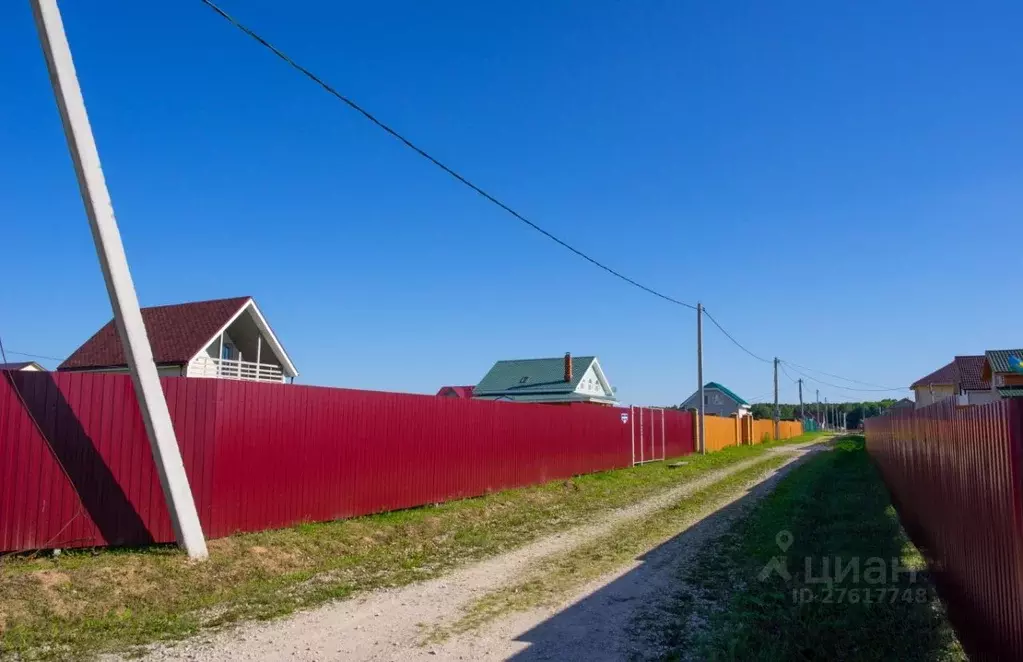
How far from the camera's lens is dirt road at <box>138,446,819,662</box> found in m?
5.09

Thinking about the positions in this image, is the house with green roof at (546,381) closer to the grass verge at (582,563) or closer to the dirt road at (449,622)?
the grass verge at (582,563)

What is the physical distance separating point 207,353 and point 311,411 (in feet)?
53.8

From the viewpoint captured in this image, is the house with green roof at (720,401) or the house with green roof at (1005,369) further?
the house with green roof at (720,401)

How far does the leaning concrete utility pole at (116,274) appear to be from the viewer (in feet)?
23.5

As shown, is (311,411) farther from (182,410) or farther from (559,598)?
(559,598)

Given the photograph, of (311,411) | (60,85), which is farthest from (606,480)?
(60,85)

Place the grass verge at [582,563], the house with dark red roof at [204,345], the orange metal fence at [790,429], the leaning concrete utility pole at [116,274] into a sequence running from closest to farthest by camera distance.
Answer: the grass verge at [582,563], the leaning concrete utility pole at [116,274], the house with dark red roof at [204,345], the orange metal fence at [790,429]

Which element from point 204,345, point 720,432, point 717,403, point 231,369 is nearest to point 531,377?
point 720,432

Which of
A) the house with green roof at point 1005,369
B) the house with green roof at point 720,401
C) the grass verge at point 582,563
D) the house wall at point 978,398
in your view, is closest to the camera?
the house wall at point 978,398

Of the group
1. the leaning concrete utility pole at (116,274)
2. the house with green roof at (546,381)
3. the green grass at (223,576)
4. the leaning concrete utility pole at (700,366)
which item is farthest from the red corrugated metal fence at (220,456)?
the house with green roof at (546,381)

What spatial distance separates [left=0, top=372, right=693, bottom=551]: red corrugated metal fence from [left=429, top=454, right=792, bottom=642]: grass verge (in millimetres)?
3735

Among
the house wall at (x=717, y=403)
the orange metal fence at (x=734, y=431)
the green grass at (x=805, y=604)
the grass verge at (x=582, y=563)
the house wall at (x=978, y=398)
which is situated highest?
the house wall at (x=717, y=403)

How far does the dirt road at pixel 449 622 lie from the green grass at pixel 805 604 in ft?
1.39

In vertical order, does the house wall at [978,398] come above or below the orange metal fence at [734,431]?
above
